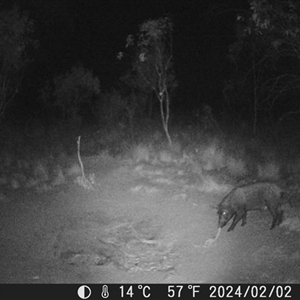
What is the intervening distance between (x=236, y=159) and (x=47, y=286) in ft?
23.1

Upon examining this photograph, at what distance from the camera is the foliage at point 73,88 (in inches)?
788

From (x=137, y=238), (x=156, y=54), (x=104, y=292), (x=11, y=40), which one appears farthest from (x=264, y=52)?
(x=104, y=292)

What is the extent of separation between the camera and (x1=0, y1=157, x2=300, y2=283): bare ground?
7.69 metres

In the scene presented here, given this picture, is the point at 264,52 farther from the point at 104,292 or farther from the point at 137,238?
the point at 104,292

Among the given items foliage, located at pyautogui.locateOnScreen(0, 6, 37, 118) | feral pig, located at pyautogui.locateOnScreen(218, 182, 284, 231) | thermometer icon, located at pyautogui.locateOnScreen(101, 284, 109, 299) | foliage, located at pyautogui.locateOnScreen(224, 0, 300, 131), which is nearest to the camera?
thermometer icon, located at pyautogui.locateOnScreen(101, 284, 109, 299)

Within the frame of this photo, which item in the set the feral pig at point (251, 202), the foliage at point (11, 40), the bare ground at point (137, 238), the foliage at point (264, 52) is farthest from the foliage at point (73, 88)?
the feral pig at point (251, 202)

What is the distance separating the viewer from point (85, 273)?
25.8 feet

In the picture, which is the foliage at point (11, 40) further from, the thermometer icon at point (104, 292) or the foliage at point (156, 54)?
the thermometer icon at point (104, 292)

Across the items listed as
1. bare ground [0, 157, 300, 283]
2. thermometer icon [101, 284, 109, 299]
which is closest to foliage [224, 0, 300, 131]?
bare ground [0, 157, 300, 283]

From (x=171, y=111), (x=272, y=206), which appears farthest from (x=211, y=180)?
(x=171, y=111)

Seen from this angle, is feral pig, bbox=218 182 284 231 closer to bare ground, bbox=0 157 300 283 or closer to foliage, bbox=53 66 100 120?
bare ground, bbox=0 157 300 283

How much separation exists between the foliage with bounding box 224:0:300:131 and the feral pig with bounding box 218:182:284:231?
7.43ft

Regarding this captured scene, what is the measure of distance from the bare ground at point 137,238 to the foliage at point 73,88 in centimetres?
819

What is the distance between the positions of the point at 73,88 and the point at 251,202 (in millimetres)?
12633
